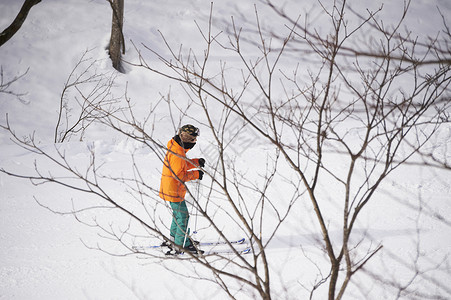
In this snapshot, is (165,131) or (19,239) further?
(165,131)

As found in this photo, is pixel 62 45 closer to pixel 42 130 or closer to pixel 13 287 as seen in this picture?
pixel 42 130

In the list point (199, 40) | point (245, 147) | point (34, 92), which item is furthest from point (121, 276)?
point (199, 40)

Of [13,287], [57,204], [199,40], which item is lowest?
[13,287]

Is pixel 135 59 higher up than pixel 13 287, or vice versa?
pixel 135 59

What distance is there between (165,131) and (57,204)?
253 inches

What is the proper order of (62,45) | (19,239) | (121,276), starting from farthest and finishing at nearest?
(62,45)
(19,239)
(121,276)

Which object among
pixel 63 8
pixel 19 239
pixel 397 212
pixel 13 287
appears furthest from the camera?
pixel 63 8

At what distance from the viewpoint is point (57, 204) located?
4.67 meters

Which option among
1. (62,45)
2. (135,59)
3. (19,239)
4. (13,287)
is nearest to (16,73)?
(62,45)

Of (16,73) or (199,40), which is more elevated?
(199,40)

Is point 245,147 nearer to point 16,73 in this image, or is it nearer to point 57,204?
point 57,204

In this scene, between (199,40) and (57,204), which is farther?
(199,40)

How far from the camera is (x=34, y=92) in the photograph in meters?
11.8

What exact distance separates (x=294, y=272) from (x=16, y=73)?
1259 centimetres
